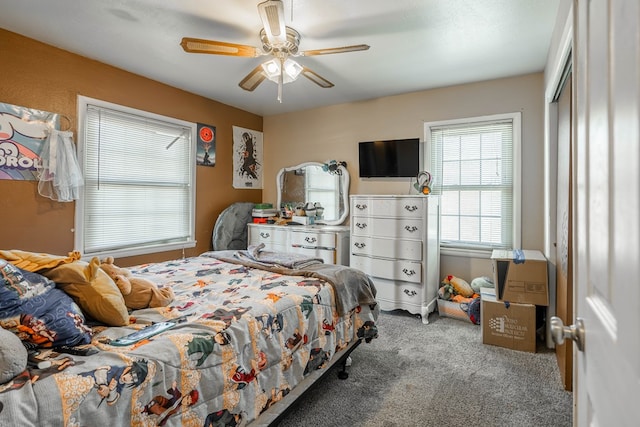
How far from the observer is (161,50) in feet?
9.52

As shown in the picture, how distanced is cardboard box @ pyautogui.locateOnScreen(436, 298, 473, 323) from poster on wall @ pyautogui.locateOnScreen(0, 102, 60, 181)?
3.99 metres

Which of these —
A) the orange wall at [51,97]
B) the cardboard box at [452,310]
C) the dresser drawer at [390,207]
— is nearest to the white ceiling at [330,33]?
the orange wall at [51,97]

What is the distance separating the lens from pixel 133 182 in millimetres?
3537

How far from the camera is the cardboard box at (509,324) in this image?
8.98ft

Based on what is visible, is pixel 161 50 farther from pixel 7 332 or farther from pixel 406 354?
pixel 406 354

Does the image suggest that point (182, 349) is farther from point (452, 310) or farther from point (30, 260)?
point (452, 310)

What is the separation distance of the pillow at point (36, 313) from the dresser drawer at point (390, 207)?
2804 mm

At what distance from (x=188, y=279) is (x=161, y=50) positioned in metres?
2.04

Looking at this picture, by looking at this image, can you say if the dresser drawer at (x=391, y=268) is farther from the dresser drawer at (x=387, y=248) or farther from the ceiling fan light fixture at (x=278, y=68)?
the ceiling fan light fixture at (x=278, y=68)

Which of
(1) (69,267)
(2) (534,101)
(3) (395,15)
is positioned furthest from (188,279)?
(2) (534,101)

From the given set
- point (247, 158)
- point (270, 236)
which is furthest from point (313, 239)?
point (247, 158)

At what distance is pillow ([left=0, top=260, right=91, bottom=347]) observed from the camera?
1146mm

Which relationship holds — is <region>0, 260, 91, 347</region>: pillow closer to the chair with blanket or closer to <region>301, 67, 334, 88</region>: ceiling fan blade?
<region>301, 67, 334, 88</region>: ceiling fan blade

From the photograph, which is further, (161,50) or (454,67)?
(454,67)
